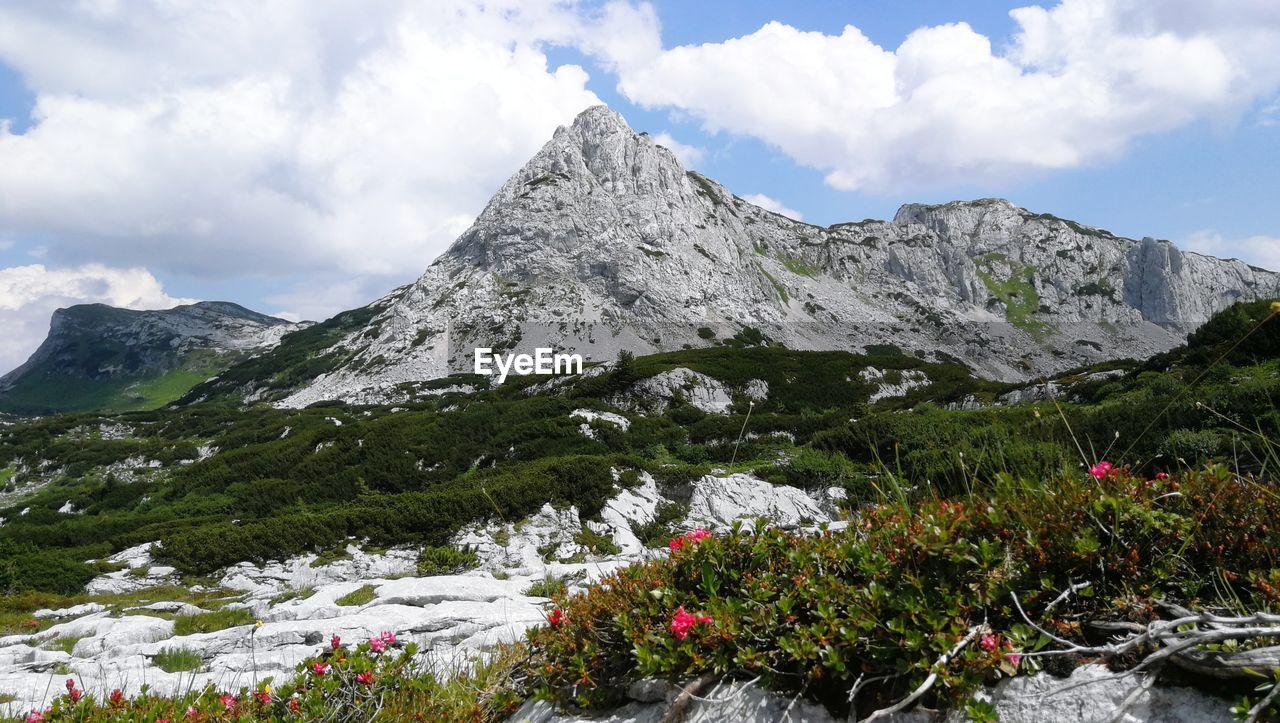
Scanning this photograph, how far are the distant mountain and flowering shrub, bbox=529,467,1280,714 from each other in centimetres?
17289

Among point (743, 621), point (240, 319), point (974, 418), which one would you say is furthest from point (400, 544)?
point (240, 319)

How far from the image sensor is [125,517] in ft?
68.9

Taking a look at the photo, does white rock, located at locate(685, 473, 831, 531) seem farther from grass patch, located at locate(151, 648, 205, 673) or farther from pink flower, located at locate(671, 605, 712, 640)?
pink flower, located at locate(671, 605, 712, 640)

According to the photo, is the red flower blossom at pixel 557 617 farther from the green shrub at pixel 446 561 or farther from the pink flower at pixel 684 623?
the green shrub at pixel 446 561

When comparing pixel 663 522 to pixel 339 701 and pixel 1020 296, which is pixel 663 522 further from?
pixel 1020 296

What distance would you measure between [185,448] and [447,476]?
28.7 m

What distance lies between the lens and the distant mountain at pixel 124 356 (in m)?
153

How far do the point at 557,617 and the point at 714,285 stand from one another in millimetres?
A: 98657

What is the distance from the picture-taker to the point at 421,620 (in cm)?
734

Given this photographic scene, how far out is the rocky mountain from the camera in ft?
287

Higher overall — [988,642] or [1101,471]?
[1101,471]

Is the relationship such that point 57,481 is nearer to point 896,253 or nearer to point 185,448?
point 185,448

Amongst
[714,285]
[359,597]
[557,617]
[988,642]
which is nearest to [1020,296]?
[714,285]

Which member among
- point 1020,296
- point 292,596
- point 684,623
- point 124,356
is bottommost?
point 292,596
